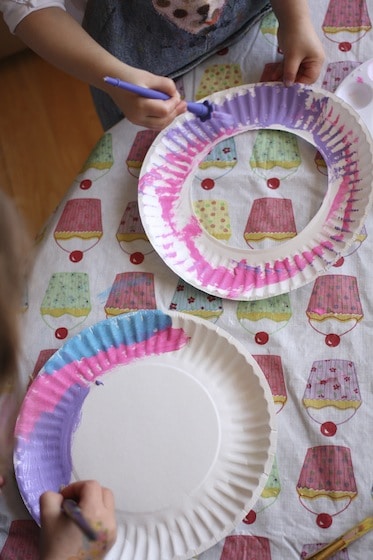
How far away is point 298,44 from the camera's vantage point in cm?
65

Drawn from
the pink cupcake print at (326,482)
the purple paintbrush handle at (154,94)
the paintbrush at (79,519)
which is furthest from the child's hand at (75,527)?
the purple paintbrush handle at (154,94)

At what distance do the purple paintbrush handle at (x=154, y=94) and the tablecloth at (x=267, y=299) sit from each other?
38 mm

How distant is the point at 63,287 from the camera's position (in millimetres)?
625

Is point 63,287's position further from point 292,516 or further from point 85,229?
point 292,516

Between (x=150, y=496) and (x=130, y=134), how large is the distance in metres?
0.38

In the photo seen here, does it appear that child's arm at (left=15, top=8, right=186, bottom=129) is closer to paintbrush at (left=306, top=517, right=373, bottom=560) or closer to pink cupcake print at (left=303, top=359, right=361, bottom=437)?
pink cupcake print at (left=303, top=359, right=361, bottom=437)

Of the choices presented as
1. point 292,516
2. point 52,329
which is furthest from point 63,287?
point 292,516

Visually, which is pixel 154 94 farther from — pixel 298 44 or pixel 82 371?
pixel 82 371

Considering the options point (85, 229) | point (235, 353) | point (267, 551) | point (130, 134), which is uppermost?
point (130, 134)

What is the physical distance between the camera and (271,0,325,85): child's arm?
2.12 ft

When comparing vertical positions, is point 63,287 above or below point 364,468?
above

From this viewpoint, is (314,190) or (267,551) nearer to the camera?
(267,551)

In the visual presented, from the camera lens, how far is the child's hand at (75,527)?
0.48 meters

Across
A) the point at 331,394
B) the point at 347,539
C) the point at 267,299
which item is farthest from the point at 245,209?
the point at 347,539
